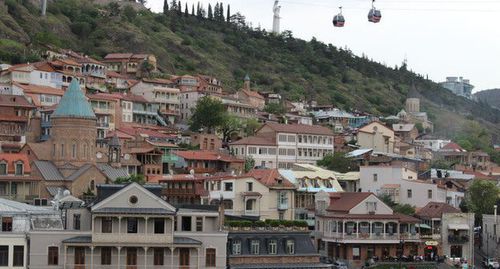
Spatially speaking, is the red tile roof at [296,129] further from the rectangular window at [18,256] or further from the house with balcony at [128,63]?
the rectangular window at [18,256]

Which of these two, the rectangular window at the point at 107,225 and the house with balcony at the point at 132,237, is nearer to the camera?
the house with balcony at the point at 132,237

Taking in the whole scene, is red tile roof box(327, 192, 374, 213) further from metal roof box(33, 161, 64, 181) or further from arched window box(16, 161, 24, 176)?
arched window box(16, 161, 24, 176)

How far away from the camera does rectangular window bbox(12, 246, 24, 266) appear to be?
188 ft

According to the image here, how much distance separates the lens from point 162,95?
134m

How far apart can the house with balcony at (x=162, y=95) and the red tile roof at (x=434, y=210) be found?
53418 mm

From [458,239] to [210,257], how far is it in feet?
92.9

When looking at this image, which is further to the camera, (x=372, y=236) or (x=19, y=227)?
(x=372, y=236)

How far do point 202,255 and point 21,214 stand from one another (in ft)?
34.2

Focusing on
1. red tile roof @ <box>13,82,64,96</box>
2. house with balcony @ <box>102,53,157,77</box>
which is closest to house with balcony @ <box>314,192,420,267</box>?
red tile roof @ <box>13,82,64,96</box>

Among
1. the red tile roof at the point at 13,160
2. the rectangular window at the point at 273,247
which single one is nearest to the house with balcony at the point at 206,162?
the red tile roof at the point at 13,160

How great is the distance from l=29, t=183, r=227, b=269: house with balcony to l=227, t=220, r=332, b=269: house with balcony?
6.86 ft

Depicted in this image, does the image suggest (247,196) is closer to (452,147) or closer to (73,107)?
(73,107)

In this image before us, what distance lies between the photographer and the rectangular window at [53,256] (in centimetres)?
5772

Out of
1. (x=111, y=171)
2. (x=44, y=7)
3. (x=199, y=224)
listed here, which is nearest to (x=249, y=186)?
(x=111, y=171)
